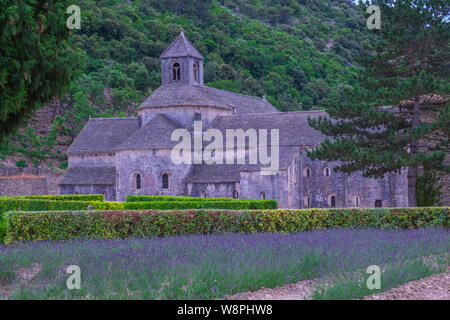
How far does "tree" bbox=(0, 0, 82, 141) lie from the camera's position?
9.77 meters

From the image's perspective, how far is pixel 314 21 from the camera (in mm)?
134000

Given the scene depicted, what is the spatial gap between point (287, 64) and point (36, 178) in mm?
56216

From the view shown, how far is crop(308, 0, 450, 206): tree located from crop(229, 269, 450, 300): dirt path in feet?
49.9

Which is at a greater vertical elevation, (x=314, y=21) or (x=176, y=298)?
(x=314, y=21)

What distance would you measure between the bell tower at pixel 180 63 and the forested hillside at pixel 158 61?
14.5 metres

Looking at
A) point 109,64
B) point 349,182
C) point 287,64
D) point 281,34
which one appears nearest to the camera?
point 349,182

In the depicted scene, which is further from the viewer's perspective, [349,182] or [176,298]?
[349,182]

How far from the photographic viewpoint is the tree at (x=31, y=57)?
9.77 m

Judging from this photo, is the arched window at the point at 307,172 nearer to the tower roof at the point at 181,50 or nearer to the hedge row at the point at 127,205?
the hedge row at the point at 127,205

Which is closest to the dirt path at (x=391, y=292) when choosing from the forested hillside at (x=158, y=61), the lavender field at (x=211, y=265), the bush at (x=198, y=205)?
the lavender field at (x=211, y=265)
